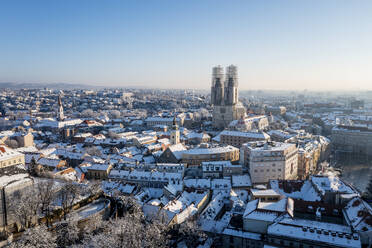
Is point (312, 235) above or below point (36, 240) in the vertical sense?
below

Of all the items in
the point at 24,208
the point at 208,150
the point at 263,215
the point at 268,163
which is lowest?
the point at 263,215

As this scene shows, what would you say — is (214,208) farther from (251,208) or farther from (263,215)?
(263,215)

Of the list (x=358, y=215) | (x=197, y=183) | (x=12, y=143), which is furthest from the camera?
(x=12, y=143)

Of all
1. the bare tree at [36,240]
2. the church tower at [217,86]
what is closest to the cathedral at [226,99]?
the church tower at [217,86]

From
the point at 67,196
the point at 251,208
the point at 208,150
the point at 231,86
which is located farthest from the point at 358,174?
the point at 231,86

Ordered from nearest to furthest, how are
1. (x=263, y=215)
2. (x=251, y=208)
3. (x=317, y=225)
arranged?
(x=317, y=225) → (x=263, y=215) → (x=251, y=208)

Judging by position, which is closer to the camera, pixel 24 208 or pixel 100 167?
pixel 24 208

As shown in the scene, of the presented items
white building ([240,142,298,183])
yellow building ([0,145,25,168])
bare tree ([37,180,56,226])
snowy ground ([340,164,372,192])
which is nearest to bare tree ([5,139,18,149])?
yellow building ([0,145,25,168])

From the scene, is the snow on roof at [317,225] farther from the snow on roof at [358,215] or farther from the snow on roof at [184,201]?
the snow on roof at [184,201]

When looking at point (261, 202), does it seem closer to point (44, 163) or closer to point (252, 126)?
point (44, 163)
